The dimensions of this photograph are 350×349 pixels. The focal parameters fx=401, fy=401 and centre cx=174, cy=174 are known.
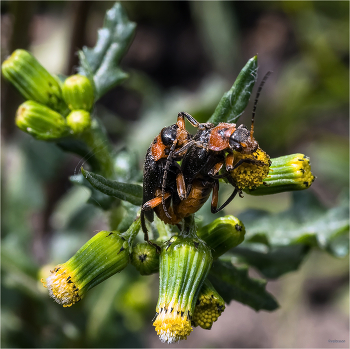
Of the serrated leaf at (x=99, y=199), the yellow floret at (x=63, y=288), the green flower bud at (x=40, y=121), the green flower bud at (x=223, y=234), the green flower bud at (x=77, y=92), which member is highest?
the green flower bud at (x=77, y=92)

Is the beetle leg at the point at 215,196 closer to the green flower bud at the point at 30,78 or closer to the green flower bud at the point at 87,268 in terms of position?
the green flower bud at the point at 87,268

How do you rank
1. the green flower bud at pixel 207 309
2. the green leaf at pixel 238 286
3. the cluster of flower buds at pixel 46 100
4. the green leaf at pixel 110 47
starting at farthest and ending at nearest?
the green leaf at pixel 110 47, the cluster of flower buds at pixel 46 100, the green leaf at pixel 238 286, the green flower bud at pixel 207 309

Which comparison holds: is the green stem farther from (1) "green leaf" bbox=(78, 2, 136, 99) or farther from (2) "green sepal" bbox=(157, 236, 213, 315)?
(1) "green leaf" bbox=(78, 2, 136, 99)

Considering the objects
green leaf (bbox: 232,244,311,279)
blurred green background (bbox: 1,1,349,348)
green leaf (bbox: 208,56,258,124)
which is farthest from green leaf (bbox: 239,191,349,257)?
green leaf (bbox: 208,56,258,124)

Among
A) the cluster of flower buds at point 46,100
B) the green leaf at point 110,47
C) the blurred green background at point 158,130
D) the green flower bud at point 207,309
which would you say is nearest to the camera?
the green flower bud at point 207,309

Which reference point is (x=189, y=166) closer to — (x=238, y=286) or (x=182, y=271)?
(x=182, y=271)

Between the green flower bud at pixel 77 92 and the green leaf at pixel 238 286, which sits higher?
the green flower bud at pixel 77 92

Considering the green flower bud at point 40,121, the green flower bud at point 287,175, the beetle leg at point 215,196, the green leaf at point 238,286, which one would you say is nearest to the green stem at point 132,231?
the beetle leg at point 215,196

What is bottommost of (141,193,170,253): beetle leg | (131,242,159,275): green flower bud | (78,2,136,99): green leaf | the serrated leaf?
(131,242,159,275): green flower bud
